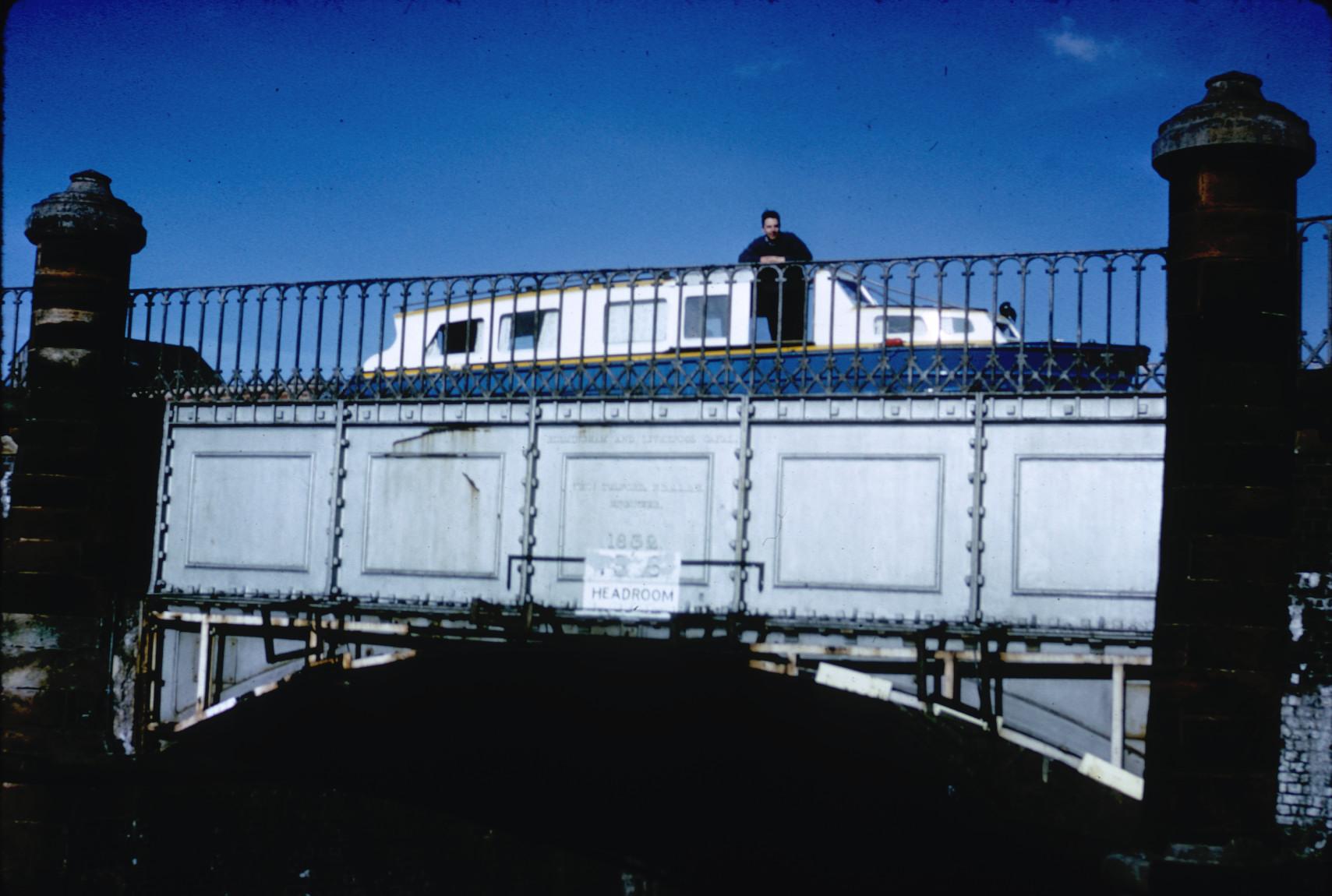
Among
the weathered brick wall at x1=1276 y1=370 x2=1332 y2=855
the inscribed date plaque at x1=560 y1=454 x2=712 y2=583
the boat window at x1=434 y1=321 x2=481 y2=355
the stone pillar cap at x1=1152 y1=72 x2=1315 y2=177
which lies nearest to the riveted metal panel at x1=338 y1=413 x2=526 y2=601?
the inscribed date plaque at x1=560 y1=454 x2=712 y2=583

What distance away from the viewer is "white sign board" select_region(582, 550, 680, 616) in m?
10.9

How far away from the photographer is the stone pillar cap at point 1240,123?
27.6 feet

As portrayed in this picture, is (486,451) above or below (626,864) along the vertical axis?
above

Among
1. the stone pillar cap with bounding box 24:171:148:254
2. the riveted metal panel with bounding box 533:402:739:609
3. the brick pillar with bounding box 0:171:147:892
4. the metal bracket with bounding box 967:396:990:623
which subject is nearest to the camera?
the metal bracket with bounding box 967:396:990:623

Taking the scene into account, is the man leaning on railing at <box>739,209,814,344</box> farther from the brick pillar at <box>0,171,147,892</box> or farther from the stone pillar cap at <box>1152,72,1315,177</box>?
the brick pillar at <box>0,171,147,892</box>

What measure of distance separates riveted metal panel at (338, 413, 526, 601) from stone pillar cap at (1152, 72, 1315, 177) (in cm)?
586

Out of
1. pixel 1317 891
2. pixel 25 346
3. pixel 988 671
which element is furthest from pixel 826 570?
pixel 25 346

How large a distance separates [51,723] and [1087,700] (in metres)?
8.85

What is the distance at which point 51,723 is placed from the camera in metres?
11.7

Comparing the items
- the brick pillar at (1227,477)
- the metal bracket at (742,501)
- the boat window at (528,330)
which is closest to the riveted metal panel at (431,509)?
the metal bracket at (742,501)

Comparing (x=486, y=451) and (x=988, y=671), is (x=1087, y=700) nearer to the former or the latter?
(x=988, y=671)

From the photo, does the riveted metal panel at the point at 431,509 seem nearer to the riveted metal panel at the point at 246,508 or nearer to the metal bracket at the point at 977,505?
the riveted metal panel at the point at 246,508

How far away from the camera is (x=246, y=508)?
12383 mm

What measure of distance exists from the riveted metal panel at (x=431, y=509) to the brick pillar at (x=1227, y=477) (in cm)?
552
